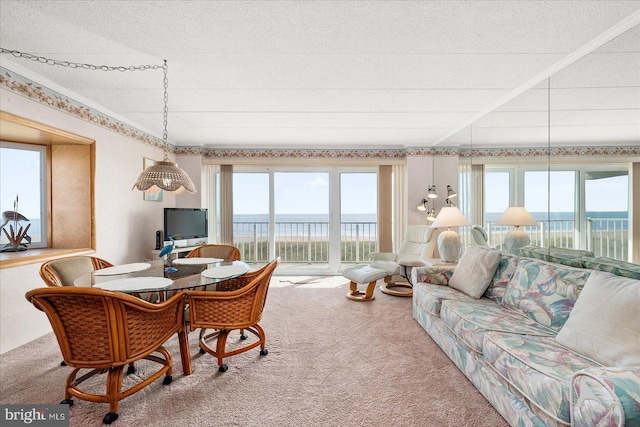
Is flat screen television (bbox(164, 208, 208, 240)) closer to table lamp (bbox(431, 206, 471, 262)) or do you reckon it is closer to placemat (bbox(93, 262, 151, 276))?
placemat (bbox(93, 262, 151, 276))

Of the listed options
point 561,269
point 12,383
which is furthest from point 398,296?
point 12,383

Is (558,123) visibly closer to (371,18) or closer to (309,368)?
(371,18)

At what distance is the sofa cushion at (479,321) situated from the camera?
1.86 metres

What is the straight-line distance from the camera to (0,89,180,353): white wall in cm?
247

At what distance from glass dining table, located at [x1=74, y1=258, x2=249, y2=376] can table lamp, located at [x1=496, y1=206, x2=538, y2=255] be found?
257 cm

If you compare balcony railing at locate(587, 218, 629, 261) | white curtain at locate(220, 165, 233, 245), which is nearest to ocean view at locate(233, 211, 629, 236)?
white curtain at locate(220, 165, 233, 245)

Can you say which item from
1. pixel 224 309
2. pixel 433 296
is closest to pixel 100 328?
pixel 224 309

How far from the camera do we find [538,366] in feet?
4.63

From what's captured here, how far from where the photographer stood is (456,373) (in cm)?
212

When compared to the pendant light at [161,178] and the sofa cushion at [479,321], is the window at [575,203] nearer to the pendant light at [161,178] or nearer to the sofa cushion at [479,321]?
the sofa cushion at [479,321]

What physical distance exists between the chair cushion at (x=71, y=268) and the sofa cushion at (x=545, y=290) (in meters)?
3.43

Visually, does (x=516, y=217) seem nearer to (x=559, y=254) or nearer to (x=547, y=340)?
(x=559, y=254)

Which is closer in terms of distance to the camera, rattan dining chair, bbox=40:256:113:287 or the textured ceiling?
the textured ceiling

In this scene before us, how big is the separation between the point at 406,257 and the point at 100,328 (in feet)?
13.0
